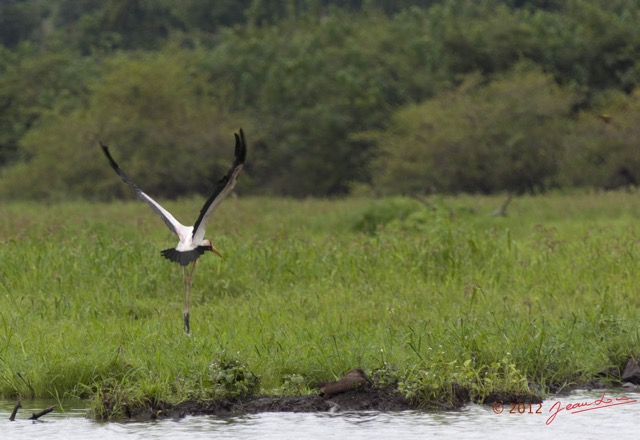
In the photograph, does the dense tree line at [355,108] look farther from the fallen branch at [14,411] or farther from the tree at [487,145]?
the fallen branch at [14,411]

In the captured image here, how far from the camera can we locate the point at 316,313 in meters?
10.7

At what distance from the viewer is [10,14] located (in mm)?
63844

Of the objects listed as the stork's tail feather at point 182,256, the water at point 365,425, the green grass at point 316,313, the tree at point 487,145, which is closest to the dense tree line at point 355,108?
the tree at point 487,145

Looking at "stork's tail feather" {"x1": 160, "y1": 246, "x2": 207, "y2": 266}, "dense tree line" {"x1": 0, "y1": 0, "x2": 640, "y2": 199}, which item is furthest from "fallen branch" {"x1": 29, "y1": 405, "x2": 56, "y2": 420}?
"dense tree line" {"x1": 0, "y1": 0, "x2": 640, "y2": 199}

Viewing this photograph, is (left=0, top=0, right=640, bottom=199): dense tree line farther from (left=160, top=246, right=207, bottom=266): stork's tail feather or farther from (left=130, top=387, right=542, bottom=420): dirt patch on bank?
(left=130, top=387, right=542, bottom=420): dirt patch on bank

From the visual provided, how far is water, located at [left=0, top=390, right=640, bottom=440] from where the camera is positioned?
7.56 meters

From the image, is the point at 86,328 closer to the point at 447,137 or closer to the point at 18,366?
the point at 18,366

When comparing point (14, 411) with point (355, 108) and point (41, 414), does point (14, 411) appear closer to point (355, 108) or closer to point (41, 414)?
point (41, 414)

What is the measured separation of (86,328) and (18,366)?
1293 millimetres

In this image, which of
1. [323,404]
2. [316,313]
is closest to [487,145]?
[316,313]

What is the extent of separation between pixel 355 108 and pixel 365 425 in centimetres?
3147

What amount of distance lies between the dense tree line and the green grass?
17.3 meters

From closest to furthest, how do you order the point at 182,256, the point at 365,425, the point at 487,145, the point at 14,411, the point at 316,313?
1. the point at 365,425
2. the point at 14,411
3. the point at 182,256
4. the point at 316,313
5. the point at 487,145

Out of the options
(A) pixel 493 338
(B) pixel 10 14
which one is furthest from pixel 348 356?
(B) pixel 10 14
